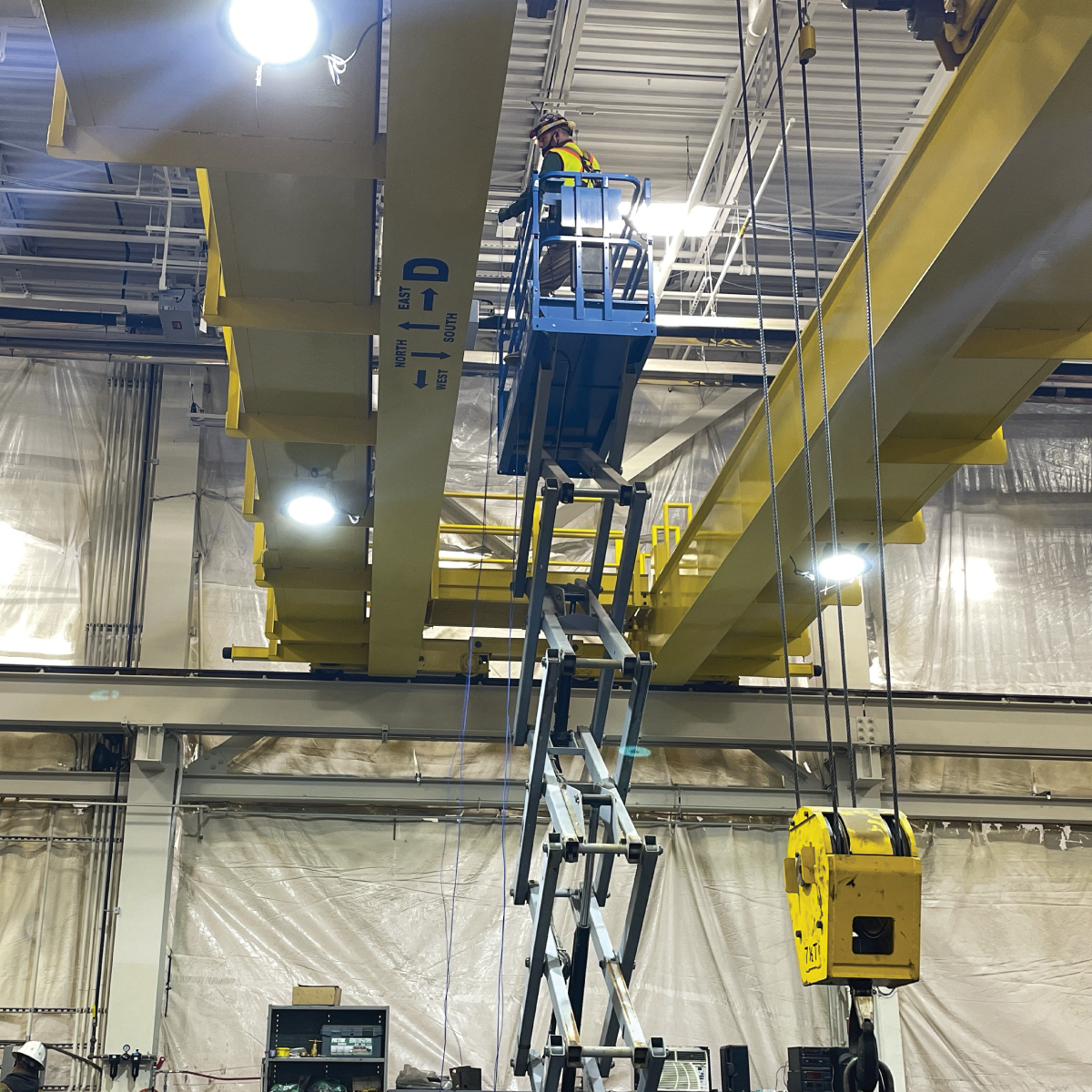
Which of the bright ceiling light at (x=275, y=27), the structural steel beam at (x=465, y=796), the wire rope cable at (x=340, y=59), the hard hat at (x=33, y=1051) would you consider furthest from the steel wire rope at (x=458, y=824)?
the bright ceiling light at (x=275, y=27)

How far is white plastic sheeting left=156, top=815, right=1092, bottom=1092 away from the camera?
10594mm

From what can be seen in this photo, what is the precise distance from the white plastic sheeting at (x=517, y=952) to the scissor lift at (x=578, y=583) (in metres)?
4.17

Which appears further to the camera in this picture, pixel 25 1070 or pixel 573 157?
pixel 25 1070

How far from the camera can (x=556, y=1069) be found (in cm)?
563

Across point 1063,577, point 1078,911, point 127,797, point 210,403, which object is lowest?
point 1078,911

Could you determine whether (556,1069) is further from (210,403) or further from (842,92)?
(210,403)

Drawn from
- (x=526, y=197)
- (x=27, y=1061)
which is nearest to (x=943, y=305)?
(x=526, y=197)

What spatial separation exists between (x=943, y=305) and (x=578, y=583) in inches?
111

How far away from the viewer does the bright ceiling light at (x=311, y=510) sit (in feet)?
26.3

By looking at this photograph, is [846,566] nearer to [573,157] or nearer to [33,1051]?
Result: [573,157]

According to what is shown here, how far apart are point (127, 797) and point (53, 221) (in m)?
6.00

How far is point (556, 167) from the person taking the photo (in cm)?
718

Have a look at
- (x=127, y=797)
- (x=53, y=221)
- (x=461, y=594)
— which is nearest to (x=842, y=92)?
(x=461, y=594)

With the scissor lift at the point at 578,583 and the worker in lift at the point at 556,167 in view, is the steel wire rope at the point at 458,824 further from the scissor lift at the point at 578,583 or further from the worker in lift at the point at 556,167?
the worker in lift at the point at 556,167
